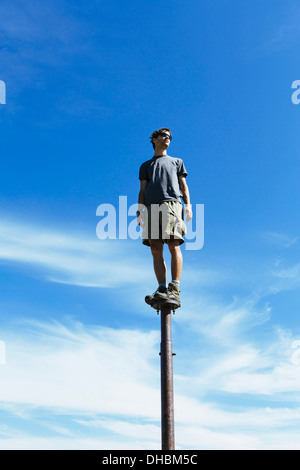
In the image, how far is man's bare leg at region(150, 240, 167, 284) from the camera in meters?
8.89

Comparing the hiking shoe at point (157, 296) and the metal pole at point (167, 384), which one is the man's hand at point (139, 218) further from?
the metal pole at point (167, 384)

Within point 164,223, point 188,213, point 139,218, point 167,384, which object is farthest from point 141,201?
point 167,384

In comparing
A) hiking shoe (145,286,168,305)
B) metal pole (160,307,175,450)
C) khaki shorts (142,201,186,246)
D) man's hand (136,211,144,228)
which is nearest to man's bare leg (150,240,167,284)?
khaki shorts (142,201,186,246)

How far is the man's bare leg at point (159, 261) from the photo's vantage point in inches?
350

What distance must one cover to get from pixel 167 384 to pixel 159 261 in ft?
8.10

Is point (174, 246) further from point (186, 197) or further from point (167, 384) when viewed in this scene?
point (167, 384)

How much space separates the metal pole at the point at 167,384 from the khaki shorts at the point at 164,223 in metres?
1.52

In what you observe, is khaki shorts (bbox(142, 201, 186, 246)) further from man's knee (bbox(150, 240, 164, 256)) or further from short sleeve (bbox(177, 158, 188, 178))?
short sleeve (bbox(177, 158, 188, 178))

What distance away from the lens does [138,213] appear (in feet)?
31.0

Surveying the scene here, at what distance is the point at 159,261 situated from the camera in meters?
9.01

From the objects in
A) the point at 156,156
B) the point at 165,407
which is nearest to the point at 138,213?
the point at 156,156
